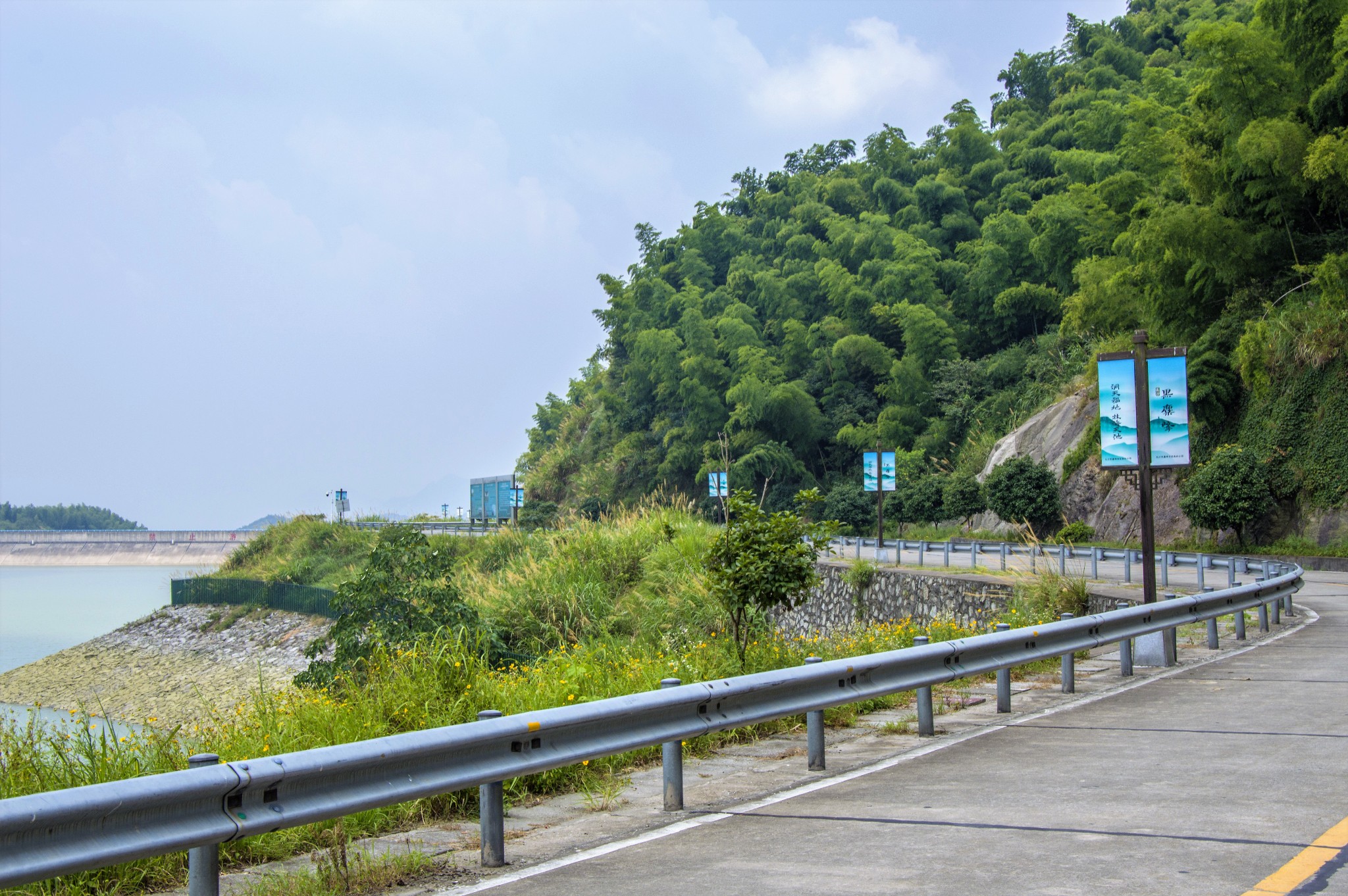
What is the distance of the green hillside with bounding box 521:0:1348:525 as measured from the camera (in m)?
32.6

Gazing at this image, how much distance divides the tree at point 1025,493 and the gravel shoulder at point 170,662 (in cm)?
2285

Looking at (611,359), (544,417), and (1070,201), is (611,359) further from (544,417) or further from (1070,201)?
(1070,201)

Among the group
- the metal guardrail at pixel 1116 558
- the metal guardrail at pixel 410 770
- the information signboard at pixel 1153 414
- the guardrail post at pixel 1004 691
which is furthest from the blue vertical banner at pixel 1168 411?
the metal guardrail at pixel 410 770

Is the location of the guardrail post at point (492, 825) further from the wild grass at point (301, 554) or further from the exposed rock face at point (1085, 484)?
the wild grass at point (301, 554)

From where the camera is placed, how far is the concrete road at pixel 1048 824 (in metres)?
4.48

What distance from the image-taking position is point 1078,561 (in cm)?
2634

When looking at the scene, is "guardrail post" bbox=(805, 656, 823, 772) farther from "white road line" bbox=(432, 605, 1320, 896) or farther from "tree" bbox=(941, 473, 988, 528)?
"tree" bbox=(941, 473, 988, 528)

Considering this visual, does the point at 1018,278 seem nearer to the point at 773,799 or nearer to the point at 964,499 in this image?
the point at 964,499

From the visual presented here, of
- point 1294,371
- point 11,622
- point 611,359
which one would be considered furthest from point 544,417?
point 1294,371

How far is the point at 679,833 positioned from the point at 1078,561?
2280 cm

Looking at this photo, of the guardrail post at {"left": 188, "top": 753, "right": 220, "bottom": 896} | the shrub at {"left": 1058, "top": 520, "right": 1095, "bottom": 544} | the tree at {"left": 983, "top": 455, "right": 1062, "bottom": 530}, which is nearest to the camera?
the guardrail post at {"left": 188, "top": 753, "right": 220, "bottom": 896}

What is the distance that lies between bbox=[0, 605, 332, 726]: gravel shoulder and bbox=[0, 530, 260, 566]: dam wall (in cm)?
7064

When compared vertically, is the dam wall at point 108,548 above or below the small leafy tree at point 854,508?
below

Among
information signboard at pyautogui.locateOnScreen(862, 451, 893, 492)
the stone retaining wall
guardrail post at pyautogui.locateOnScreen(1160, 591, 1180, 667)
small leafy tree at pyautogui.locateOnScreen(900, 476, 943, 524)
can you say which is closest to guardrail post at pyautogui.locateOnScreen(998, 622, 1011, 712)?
guardrail post at pyautogui.locateOnScreen(1160, 591, 1180, 667)
